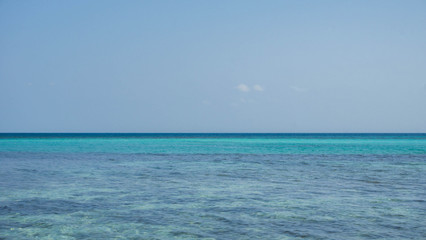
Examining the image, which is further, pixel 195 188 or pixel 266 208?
pixel 195 188

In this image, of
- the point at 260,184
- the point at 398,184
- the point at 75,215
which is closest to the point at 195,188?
the point at 260,184

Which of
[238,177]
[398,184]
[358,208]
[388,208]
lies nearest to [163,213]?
[358,208]

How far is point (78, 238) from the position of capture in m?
6.85

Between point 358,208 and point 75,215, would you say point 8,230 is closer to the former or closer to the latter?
point 75,215

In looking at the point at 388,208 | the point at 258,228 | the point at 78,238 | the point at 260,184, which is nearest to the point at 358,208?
the point at 388,208

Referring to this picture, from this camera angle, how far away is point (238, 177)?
15328 millimetres

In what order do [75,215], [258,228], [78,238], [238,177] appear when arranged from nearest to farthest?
1. [78,238]
2. [258,228]
3. [75,215]
4. [238,177]

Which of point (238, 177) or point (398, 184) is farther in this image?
point (238, 177)

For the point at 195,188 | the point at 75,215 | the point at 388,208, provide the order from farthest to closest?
the point at 195,188 → the point at 388,208 → the point at 75,215

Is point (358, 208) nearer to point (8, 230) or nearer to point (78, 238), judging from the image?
point (78, 238)

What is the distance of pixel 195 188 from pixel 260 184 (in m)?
2.51

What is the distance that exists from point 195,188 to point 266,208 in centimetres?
363

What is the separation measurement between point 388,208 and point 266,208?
3.08 meters

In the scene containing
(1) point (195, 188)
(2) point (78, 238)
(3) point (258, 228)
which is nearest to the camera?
(2) point (78, 238)
